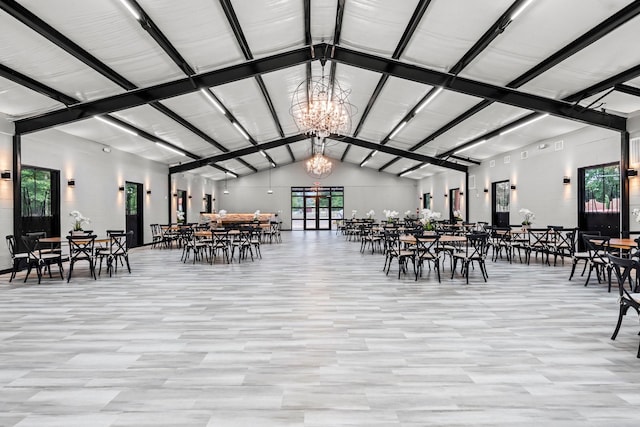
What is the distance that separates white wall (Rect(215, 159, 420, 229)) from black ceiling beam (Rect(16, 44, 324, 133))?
14818mm

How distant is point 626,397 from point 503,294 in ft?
9.91

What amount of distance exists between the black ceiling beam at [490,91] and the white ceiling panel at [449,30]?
9.1 inches

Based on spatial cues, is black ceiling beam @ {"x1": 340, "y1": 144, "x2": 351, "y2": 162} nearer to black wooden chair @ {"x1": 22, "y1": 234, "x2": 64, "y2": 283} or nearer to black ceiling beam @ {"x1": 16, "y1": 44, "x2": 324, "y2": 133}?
black ceiling beam @ {"x1": 16, "y1": 44, "x2": 324, "y2": 133}

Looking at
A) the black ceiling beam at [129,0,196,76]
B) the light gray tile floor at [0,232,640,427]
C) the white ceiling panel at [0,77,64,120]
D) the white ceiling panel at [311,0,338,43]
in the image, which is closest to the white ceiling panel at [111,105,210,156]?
the white ceiling panel at [0,77,64,120]

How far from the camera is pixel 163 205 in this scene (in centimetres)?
1522

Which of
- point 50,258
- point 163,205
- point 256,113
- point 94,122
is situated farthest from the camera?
point 163,205

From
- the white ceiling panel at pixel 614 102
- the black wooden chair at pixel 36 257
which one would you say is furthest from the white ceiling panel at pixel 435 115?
the black wooden chair at pixel 36 257

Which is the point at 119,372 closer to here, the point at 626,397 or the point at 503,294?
the point at 626,397

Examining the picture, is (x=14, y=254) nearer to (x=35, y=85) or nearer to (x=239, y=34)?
(x=35, y=85)

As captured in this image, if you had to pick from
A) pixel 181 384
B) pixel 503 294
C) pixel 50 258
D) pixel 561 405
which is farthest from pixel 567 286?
pixel 50 258

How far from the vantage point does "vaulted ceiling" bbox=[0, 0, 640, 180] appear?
514 centimetres

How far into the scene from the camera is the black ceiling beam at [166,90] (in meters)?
7.77

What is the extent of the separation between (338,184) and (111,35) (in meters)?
17.9

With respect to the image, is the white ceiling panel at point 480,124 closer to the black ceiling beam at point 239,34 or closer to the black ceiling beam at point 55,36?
the black ceiling beam at point 239,34
